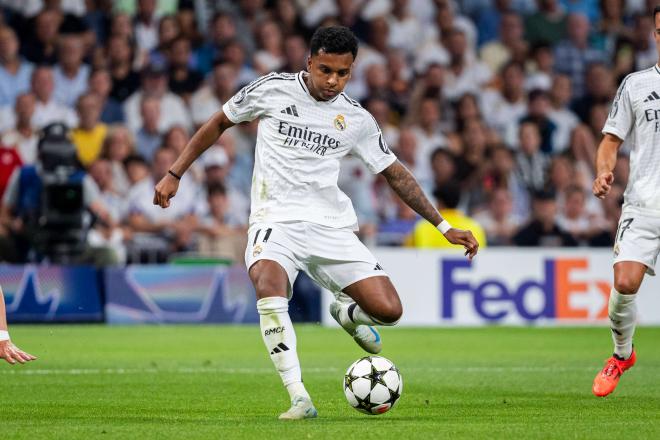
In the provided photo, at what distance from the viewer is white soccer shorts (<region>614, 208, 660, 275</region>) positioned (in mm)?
8758

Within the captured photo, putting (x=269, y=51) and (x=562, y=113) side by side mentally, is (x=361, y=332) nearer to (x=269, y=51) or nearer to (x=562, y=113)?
(x=269, y=51)

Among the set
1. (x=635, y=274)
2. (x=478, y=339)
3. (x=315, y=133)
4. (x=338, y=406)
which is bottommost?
(x=478, y=339)

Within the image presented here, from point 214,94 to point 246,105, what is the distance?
1142 cm

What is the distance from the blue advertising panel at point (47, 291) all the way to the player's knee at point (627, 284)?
28.9 feet

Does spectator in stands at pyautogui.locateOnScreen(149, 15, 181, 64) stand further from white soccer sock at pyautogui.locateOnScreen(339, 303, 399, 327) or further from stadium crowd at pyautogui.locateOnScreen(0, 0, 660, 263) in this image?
white soccer sock at pyautogui.locateOnScreen(339, 303, 399, 327)

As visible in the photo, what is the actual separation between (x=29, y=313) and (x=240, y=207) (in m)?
3.44

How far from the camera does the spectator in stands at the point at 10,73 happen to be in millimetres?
A: 18375

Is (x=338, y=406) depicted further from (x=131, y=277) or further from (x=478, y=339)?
(x=131, y=277)

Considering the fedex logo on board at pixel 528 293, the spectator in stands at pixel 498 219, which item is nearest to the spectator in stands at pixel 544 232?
the spectator in stands at pixel 498 219

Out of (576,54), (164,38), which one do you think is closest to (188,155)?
(164,38)

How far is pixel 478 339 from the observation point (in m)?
14.8

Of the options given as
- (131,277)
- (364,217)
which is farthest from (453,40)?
(131,277)

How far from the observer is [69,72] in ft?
61.3

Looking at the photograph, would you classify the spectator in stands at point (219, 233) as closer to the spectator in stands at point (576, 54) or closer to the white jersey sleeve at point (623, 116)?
the spectator in stands at point (576, 54)
